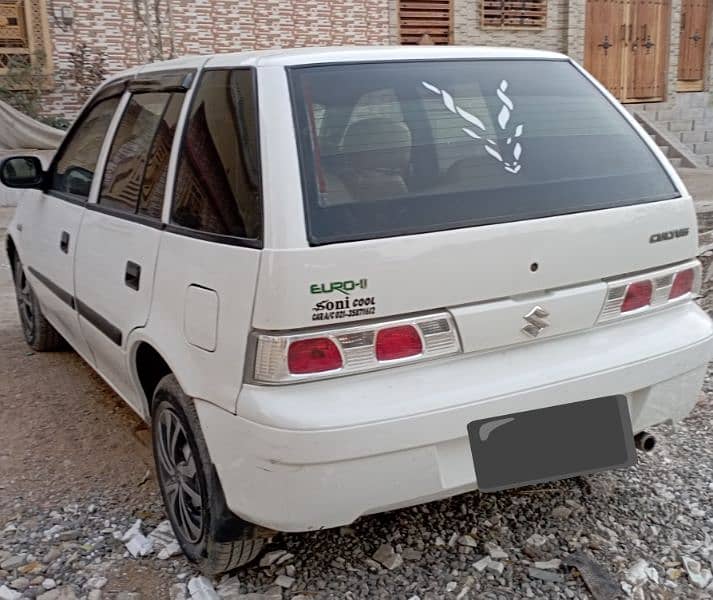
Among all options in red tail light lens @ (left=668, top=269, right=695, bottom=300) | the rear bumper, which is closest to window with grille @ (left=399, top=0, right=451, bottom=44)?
red tail light lens @ (left=668, top=269, right=695, bottom=300)

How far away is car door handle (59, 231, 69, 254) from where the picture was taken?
3520 millimetres

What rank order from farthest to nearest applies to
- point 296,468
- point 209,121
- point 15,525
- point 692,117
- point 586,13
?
point 692,117, point 586,13, point 15,525, point 209,121, point 296,468

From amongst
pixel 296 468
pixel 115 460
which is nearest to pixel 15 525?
pixel 115 460

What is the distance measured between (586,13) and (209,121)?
48.2 ft

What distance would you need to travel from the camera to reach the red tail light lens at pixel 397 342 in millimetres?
2111

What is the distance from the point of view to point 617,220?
244cm

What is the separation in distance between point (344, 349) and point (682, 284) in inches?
50.8

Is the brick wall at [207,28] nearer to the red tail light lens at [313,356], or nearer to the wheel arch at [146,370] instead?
the wheel arch at [146,370]

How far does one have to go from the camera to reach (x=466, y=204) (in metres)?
2.28

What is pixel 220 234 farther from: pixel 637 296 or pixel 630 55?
pixel 630 55

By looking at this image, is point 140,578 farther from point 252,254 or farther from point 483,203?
point 483,203

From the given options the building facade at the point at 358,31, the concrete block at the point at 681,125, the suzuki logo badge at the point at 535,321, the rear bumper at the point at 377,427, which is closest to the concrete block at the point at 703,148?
the concrete block at the point at 681,125

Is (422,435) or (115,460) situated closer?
(422,435)

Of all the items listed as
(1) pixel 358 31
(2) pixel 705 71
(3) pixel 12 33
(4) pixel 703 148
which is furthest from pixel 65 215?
(2) pixel 705 71
